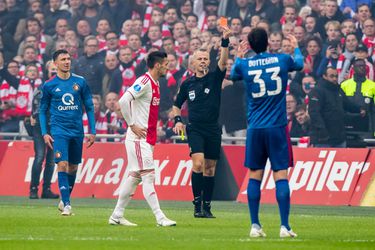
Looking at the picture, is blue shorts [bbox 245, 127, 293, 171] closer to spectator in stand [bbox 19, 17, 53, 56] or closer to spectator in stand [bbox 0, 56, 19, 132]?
spectator in stand [bbox 0, 56, 19, 132]

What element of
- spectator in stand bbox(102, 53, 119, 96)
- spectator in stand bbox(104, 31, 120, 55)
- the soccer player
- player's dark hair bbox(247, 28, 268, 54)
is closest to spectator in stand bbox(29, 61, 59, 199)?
spectator in stand bbox(102, 53, 119, 96)

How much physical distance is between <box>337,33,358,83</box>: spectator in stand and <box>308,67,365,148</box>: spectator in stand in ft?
2.80

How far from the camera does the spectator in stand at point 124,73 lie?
28.5 meters

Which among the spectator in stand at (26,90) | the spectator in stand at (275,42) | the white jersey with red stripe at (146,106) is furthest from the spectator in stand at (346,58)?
the white jersey with red stripe at (146,106)

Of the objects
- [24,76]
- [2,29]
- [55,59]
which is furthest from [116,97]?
[55,59]

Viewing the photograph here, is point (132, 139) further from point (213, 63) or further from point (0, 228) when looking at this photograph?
point (213, 63)

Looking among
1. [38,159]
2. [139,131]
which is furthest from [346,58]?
[139,131]

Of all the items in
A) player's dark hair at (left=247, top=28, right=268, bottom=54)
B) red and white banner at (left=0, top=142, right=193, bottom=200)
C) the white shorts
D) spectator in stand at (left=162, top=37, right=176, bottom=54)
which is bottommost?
red and white banner at (left=0, top=142, right=193, bottom=200)

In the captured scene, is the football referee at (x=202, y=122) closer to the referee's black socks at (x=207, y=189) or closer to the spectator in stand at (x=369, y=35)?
the referee's black socks at (x=207, y=189)

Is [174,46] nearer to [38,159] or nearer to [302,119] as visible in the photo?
[302,119]

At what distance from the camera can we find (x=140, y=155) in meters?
17.1

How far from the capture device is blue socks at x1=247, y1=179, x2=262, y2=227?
48.9ft

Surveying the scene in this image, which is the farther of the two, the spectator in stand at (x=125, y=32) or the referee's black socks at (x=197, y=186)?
the spectator in stand at (x=125, y=32)

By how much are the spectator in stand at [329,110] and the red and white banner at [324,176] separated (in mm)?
711
